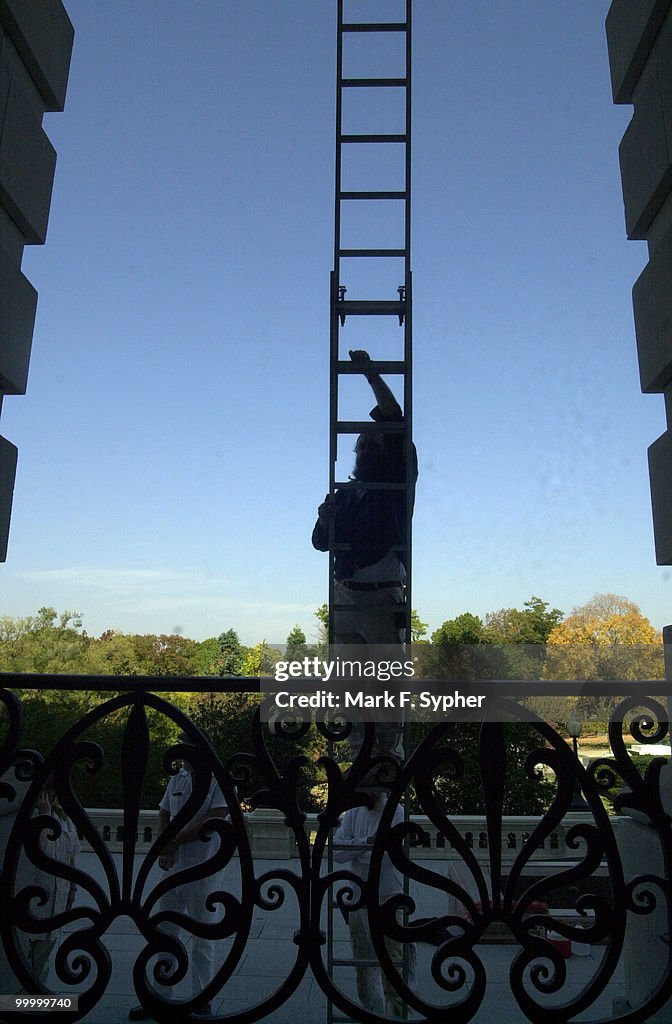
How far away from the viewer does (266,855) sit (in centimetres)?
988

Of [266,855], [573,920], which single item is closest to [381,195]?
[573,920]

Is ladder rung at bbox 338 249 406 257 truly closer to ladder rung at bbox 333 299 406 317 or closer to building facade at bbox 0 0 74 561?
ladder rung at bbox 333 299 406 317

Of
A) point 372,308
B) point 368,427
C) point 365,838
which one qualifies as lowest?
point 365,838

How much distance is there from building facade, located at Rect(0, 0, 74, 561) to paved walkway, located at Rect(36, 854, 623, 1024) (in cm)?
357

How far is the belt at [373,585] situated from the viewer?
3805 mm

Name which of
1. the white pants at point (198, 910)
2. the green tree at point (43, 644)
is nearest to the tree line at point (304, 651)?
the green tree at point (43, 644)

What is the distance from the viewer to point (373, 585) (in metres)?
3.81

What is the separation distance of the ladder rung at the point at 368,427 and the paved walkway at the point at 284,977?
9.37 feet

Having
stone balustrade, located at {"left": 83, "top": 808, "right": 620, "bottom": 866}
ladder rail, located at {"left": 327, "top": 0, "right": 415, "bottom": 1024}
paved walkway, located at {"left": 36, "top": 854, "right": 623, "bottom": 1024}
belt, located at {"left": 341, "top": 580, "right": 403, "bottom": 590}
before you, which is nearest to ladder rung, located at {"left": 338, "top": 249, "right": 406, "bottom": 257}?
ladder rail, located at {"left": 327, "top": 0, "right": 415, "bottom": 1024}

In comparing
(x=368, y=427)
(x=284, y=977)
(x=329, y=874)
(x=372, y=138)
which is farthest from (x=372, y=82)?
(x=284, y=977)

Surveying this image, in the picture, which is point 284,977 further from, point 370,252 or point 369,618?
point 370,252

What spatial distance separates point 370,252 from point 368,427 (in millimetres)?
1031

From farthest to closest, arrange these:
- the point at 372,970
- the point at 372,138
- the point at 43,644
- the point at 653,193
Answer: the point at 43,644 → the point at 372,138 → the point at 372,970 → the point at 653,193

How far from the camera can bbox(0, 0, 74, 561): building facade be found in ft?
7.39
